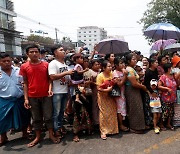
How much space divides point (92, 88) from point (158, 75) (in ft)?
4.54

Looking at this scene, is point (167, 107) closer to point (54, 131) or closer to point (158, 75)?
point (158, 75)

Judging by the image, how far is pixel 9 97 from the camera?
13.6 ft

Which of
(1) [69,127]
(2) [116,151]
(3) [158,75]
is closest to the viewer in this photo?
(2) [116,151]

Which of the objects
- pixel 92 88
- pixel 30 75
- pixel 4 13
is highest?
pixel 4 13

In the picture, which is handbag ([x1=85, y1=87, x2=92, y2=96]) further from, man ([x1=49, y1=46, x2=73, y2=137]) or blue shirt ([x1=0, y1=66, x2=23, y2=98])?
blue shirt ([x1=0, y1=66, x2=23, y2=98])

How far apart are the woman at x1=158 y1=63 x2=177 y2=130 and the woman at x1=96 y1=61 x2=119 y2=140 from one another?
1.00 m

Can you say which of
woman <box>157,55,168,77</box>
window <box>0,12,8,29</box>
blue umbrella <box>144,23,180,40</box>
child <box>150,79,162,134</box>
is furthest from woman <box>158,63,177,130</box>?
window <box>0,12,8,29</box>

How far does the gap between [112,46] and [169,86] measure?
2.47 m

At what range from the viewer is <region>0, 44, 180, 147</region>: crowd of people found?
3975 mm

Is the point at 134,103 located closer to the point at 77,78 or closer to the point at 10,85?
the point at 77,78

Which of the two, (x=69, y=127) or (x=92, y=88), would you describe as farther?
(x=69, y=127)

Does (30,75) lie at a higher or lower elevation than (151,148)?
higher

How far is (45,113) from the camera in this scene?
400cm

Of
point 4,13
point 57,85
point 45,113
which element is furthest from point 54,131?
point 4,13
